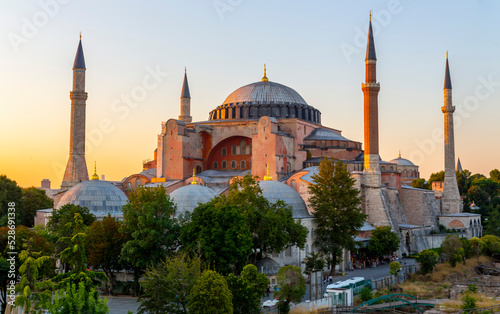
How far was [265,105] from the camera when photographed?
120ft

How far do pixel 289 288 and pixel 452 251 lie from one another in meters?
12.6

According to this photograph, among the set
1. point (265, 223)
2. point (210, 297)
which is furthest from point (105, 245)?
point (210, 297)

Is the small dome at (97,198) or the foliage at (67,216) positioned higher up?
the small dome at (97,198)

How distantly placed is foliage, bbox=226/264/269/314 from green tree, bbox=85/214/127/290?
19.3 ft

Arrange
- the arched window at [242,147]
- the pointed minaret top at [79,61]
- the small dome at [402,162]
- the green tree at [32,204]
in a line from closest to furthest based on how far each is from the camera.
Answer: the pointed minaret top at [79,61], the arched window at [242,147], the green tree at [32,204], the small dome at [402,162]

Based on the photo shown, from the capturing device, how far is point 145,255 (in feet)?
62.5

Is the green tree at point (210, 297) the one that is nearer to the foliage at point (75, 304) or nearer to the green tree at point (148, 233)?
the foliage at point (75, 304)

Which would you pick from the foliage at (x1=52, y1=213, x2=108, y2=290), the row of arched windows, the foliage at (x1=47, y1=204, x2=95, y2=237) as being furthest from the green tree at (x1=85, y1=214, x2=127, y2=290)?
the row of arched windows

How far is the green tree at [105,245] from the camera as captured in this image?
65.2 ft

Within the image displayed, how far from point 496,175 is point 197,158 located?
117 feet

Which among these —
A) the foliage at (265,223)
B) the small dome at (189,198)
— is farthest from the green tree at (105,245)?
the foliage at (265,223)

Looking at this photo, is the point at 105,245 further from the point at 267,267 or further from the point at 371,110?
the point at 371,110

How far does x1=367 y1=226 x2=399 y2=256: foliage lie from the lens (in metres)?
26.7

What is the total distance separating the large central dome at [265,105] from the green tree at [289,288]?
20.6m
